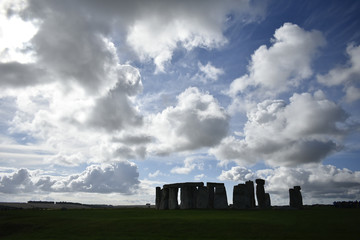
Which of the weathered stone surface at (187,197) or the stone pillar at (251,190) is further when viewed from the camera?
the weathered stone surface at (187,197)

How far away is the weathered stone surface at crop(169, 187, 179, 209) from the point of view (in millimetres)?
31922

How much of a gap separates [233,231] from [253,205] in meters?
17.4

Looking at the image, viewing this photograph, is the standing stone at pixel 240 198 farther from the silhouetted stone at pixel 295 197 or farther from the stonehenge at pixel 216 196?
the silhouetted stone at pixel 295 197

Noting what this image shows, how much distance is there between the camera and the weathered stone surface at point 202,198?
30.1 metres

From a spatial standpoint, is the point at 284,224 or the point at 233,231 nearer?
the point at 233,231

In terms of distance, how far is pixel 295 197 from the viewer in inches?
1249

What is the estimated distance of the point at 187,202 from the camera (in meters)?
30.9

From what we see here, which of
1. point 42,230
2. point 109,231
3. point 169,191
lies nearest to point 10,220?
point 42,230

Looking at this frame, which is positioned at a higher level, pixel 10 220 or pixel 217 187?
pixel 217 187

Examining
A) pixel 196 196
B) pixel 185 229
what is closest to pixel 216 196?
pixel 196 196


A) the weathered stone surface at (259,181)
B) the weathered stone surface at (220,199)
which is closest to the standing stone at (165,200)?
the weathered stone surface at (220,199)

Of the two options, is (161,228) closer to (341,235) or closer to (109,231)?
(109,231)

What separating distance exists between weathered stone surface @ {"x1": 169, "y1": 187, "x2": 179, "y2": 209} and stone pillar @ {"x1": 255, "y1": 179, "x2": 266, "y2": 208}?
8359 millimetres

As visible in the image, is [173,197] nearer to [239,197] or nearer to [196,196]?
[196,196]
